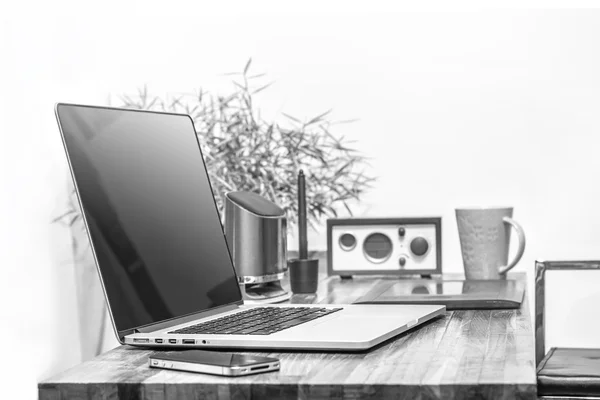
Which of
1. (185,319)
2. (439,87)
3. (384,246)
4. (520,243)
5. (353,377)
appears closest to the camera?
(353,377)

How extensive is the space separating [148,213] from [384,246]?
2.52ft

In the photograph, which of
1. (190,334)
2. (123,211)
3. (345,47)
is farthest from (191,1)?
(190,334)

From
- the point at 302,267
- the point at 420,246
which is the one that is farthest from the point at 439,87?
the point at 302,267

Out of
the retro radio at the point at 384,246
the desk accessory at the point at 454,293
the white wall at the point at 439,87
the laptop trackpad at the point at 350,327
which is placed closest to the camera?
the laptop trackpad at the point at 350,327

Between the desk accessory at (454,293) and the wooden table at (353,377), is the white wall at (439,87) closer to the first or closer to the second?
the desk accessory at (454,293)

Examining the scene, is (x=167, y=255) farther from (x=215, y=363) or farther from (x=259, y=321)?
(x=215, y=363)

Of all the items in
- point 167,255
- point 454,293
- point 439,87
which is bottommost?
point 454,293

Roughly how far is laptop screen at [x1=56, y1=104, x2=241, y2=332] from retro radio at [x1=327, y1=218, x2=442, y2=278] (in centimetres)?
53

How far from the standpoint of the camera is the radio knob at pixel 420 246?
6.07 feet

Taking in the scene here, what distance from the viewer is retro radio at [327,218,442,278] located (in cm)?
185

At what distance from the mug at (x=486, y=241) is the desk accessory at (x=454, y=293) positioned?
4.1 inches

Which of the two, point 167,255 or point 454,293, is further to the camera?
point 454,293

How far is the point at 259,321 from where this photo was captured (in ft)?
3.70

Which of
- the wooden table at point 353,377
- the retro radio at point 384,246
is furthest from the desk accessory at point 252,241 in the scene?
the wooden table at point 353,377
